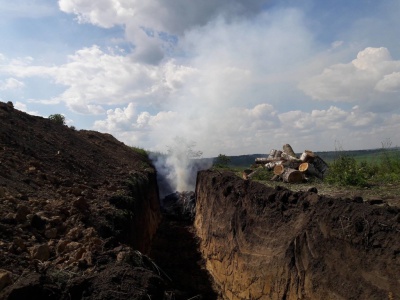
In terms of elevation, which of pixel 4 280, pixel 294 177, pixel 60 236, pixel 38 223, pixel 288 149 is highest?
pixel 288 149

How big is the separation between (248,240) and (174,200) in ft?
51.2

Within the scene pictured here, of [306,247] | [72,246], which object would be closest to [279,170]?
[306,247]

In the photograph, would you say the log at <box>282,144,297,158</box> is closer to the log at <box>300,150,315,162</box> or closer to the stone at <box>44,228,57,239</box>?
the log at <box>300,150,315,162</box>

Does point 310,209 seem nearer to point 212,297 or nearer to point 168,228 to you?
point 212,297

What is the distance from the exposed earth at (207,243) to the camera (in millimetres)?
4410

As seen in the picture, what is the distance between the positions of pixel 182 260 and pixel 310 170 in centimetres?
637

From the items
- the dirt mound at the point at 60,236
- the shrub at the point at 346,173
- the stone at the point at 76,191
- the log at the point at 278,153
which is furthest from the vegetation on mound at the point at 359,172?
the stone at the point at 76,191

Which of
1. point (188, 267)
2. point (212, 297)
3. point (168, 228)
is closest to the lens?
point (212, 297)

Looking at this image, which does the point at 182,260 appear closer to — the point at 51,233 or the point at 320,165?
the point at 320,165

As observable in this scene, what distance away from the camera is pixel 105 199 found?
9.83 metres

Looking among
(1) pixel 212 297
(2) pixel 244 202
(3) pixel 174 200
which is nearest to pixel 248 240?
(2) pixel 244 202

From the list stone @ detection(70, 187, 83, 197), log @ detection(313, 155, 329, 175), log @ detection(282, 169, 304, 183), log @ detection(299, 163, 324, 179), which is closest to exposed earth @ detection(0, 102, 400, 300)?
stone @ detection(70, 187, 83, 197)

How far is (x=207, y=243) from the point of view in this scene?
1355 centimetres

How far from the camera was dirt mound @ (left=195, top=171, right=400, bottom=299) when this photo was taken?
5.60 m
